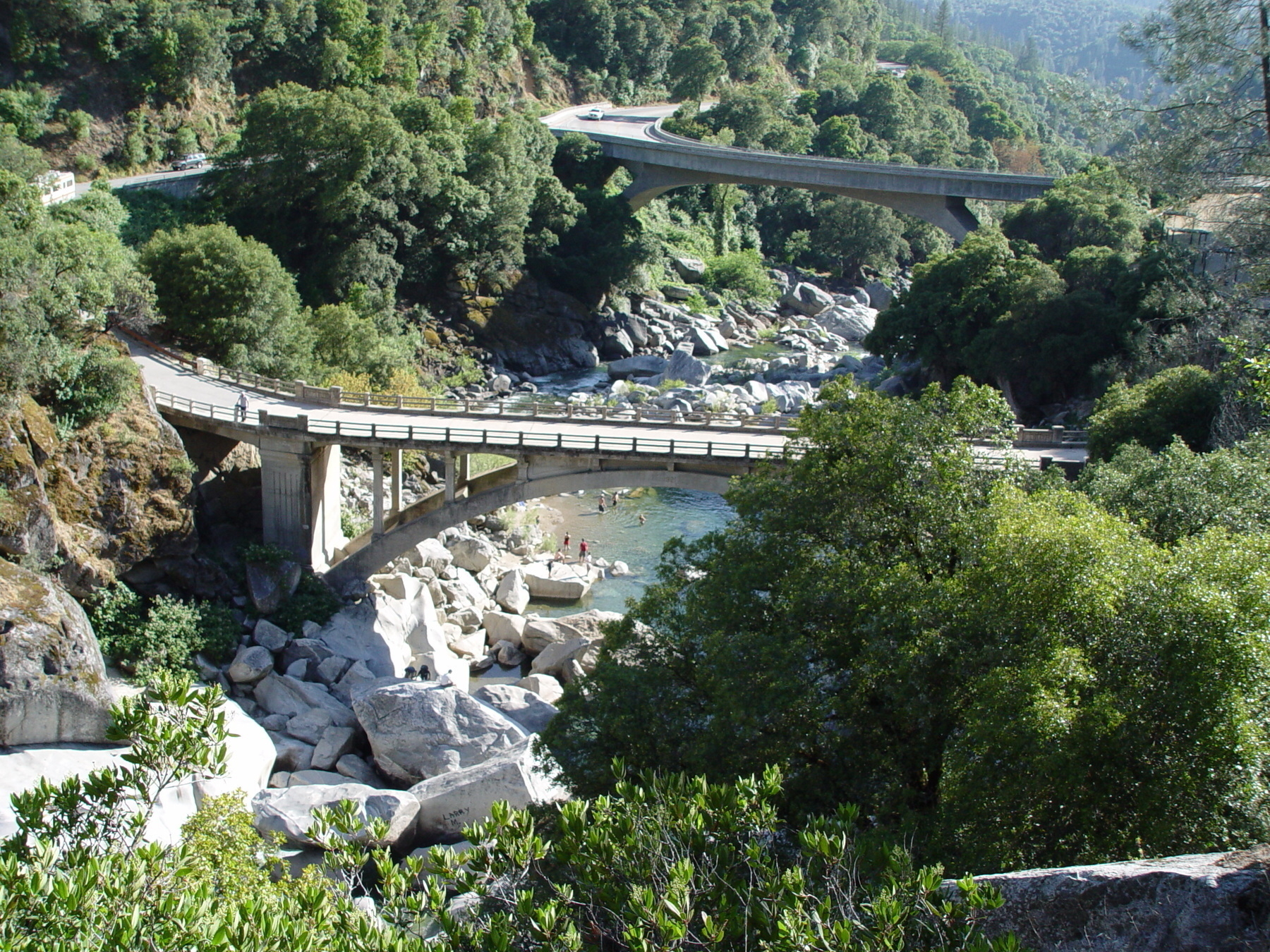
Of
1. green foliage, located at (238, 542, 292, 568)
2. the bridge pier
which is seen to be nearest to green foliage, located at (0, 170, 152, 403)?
green foliage, located at (238, 542, 292, 568)

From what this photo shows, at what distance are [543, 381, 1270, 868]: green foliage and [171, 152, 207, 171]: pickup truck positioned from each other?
168 feet

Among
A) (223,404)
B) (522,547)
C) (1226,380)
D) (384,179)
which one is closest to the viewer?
(1226,380)

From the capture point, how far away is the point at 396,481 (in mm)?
33531

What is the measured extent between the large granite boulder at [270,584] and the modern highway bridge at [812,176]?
166 feet

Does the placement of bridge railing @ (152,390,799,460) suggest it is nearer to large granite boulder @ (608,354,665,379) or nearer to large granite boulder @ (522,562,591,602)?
large granite boulder @ (522,562,591,602)

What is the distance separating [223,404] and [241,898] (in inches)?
Answer: 1064

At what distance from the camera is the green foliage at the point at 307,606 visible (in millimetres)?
31719

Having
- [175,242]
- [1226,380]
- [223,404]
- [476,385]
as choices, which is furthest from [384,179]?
[1226,380]

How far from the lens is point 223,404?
3588 centimetres

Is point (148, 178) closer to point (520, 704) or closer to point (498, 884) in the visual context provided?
point (520, 704)

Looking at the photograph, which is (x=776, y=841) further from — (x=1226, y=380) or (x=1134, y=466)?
(x=1226, y=380)

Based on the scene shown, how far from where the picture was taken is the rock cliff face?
2722 cm

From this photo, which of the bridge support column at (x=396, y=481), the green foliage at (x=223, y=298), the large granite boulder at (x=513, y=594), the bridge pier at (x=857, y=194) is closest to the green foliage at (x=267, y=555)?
the bridge support column at (x=396, y=481)

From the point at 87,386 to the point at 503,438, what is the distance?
37.8ft
